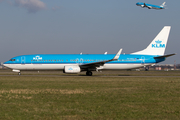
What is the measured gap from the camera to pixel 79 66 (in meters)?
36.6

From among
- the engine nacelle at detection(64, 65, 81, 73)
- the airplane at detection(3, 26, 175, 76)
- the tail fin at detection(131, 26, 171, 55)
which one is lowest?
the engine nacelle at detection(64, 65, 81, 73)

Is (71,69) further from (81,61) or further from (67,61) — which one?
(81,61)

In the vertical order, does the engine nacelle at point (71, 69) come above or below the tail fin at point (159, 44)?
below

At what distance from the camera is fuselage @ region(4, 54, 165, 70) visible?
37.2m

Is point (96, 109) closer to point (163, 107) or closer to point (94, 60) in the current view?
point (163, 107)

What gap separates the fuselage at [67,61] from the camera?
3722 cm

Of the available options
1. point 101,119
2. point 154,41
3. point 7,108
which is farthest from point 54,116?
point 154,41

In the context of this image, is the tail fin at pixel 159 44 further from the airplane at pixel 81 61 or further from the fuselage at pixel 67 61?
the fuselage at pixel 67 61

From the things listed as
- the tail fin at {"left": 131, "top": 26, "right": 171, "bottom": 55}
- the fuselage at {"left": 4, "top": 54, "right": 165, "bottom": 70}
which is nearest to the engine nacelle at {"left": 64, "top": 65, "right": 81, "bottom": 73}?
the fuselage at {"left": 4, "top": 54, "right": 165, "bottom": 70}

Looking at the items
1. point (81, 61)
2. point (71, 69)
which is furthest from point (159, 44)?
A: point (71, 69)

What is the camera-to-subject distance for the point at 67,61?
1469 inches

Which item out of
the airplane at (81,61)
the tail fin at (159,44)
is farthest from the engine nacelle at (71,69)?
the tail fin at (159,44)

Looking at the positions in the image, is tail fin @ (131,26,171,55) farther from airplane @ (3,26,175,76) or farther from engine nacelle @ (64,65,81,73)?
engine nacelle @ (64,65,81,73)

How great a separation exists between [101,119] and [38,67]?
30.6 metres
